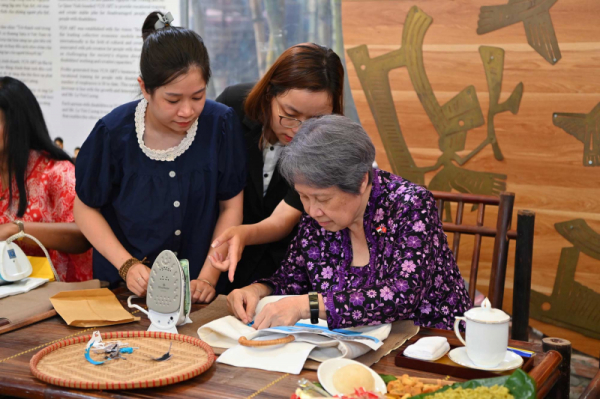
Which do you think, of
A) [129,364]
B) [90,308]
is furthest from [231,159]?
[129,364]

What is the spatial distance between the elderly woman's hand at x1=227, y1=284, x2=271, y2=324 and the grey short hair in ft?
1.20

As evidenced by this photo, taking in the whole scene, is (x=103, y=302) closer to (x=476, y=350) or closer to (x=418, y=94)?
(x=476, y=350)

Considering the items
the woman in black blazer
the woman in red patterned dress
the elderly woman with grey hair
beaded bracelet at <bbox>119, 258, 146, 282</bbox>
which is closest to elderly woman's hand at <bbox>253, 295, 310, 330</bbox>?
the elderly woman with grey hair

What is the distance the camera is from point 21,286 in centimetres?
208

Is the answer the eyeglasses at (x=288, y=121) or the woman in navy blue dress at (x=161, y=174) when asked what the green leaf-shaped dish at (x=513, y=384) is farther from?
the eyeglasses at (x=288, y=121)

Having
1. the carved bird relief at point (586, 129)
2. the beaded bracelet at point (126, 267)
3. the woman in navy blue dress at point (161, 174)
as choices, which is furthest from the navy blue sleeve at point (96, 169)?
the carved bird relief at point (586, 129)

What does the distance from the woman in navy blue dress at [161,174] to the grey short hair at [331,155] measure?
0.45 metres

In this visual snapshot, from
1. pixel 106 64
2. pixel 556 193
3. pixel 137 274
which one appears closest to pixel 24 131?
pixel 137 274

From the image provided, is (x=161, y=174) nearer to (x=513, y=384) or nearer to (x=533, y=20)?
(x=513, y=384)

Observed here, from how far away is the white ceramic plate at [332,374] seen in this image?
134 centimetres

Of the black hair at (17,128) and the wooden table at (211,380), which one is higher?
the black hair at (17,128)

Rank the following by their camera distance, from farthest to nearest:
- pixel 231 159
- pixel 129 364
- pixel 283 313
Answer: pixel 231 159, pixel 283 313, pixel 129 364

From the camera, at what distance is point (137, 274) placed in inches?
78.7

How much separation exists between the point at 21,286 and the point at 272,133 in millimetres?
961
